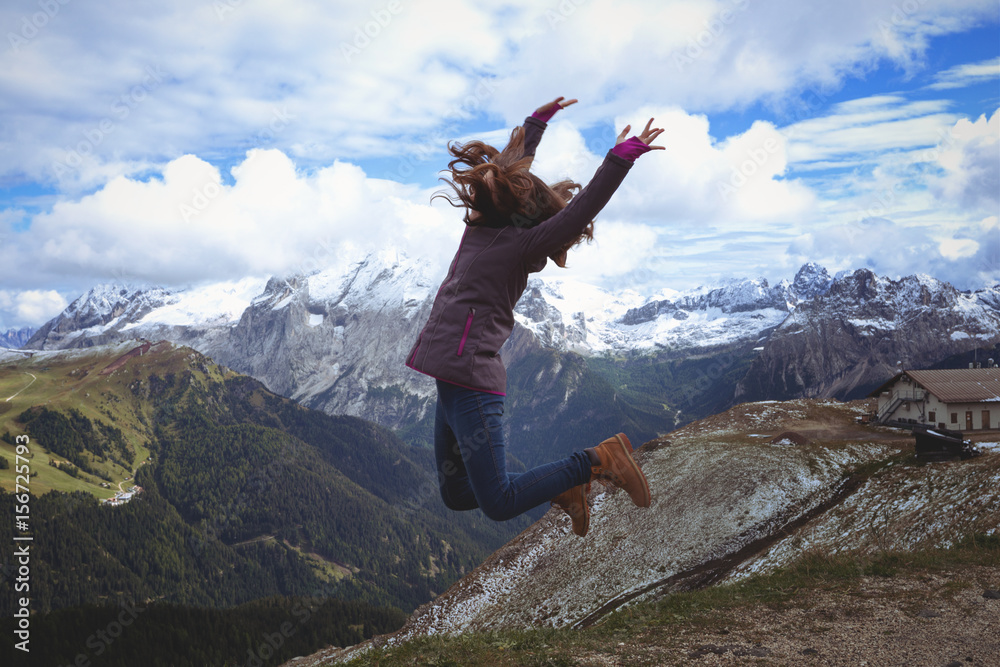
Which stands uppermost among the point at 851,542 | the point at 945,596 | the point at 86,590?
the point at 945,596

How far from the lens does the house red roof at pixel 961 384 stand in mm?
50844

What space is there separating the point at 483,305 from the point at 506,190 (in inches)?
53.2

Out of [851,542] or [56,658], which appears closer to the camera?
[851,542]

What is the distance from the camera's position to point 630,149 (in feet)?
19.2

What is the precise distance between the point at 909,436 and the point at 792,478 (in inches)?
612

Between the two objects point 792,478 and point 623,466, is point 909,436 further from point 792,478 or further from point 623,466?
point 623,466

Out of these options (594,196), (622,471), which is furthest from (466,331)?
(622,471)

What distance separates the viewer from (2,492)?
18612 cm

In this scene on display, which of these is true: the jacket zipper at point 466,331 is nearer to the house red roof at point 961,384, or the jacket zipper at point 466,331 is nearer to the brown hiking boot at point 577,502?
the brown hiking boot at point 577,502

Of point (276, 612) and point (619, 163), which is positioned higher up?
point (619, 163)

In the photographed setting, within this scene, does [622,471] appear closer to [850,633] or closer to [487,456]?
[487,456]

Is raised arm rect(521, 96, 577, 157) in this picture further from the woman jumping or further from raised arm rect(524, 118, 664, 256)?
raised arm rect(524, 118, 664, 256)

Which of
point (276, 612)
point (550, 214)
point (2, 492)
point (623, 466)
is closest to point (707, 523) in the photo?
point (623, 466)

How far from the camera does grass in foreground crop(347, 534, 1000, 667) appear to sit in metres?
8.06
